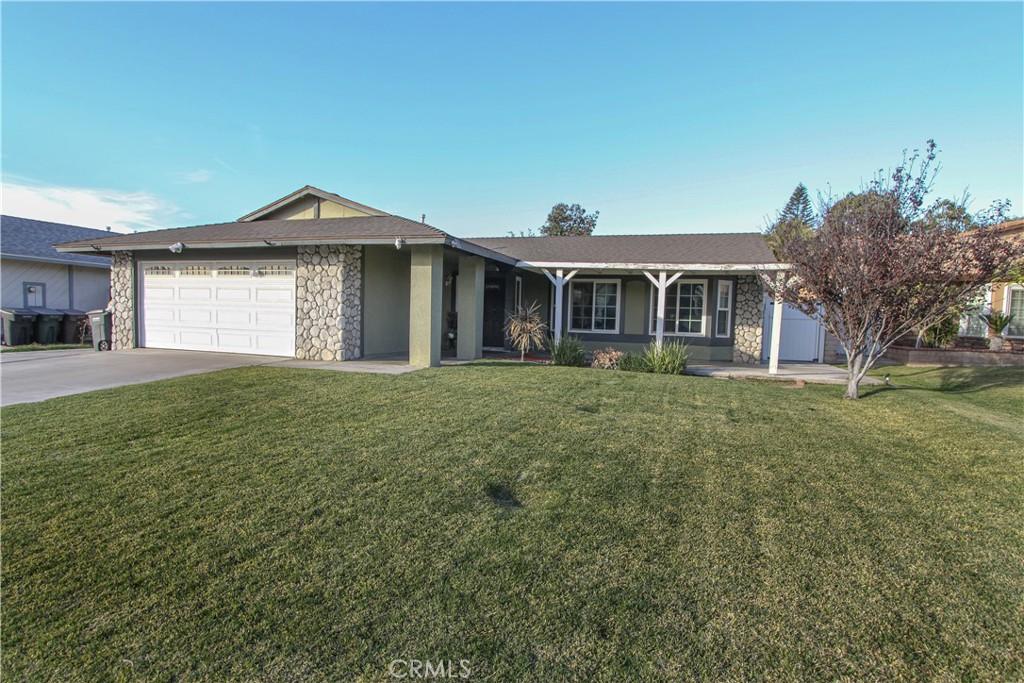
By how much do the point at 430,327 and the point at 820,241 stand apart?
23.6ft

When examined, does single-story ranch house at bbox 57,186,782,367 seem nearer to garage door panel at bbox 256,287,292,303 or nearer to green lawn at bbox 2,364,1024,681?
garage door panel at bbox 256,287,292,303

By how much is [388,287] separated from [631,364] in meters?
6.12

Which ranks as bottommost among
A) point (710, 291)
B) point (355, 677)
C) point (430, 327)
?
point (355, 677)

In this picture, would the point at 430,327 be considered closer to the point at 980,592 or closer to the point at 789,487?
the point at 789,487

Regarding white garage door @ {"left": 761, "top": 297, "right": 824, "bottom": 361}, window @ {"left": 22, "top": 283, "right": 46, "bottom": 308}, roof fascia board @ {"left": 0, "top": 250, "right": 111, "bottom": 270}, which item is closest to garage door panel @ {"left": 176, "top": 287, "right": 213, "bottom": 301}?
roof fascia board @ {"left": 0, "top": 250, "right": 111, "bottom": 270}

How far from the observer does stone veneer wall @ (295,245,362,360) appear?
11.1 meters

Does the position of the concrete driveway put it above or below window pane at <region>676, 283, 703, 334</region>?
below

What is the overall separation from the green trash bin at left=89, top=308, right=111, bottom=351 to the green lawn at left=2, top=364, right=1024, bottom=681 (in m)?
8.66

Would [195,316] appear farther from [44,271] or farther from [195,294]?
[44,271]

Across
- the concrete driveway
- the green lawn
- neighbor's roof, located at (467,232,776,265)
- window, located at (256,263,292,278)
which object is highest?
neighbor's roof, located at (467,232,776,265)

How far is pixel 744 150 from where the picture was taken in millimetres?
15078

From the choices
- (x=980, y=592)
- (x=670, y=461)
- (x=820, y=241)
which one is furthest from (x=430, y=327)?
(x=980, y=592)

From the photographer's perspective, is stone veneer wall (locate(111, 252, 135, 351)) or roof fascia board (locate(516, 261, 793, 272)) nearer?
roof fascia board (locate(516, 261, 793, 272))

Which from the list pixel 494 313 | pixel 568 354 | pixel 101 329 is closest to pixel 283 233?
pixel 101 329
